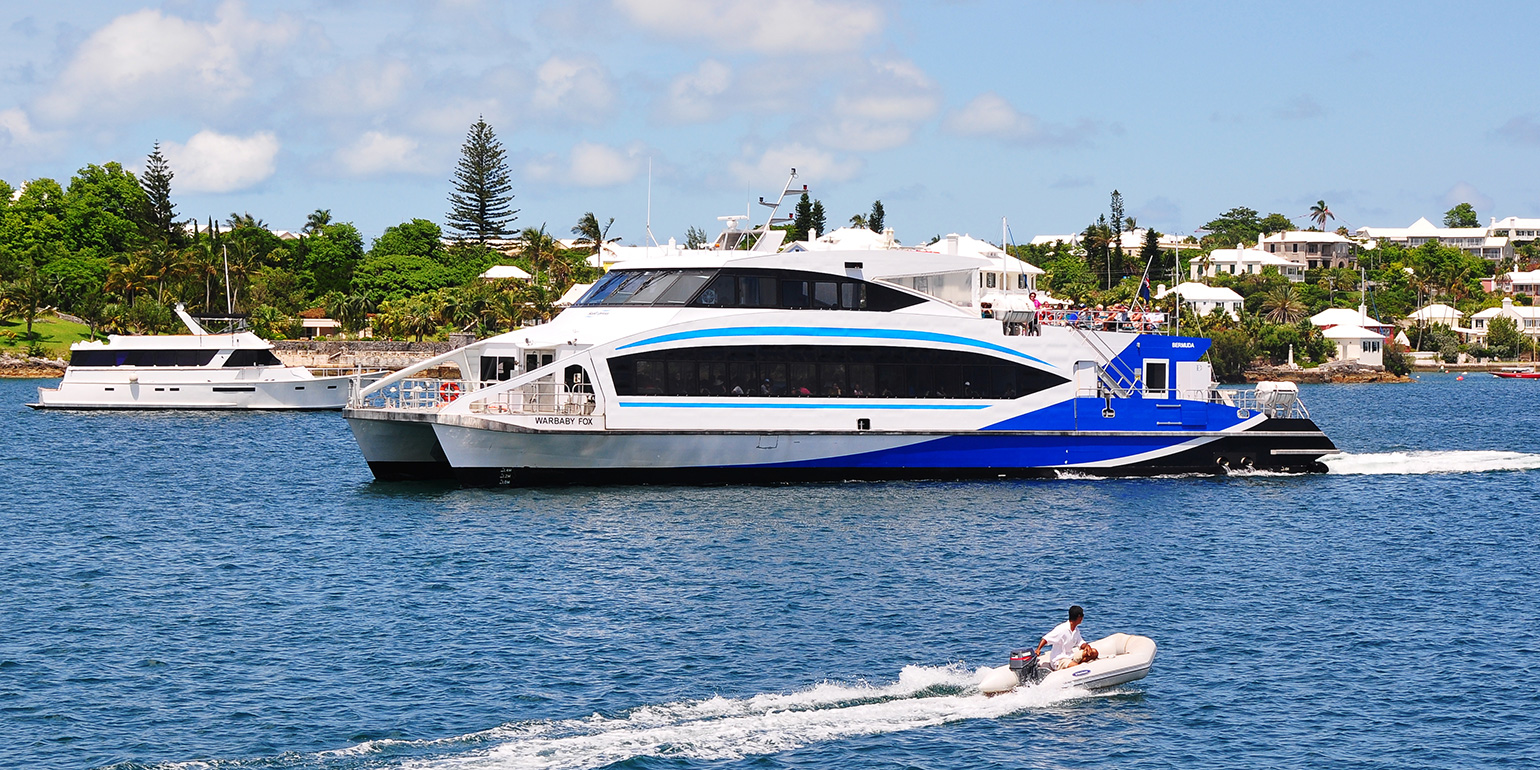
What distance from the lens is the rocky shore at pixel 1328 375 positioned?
107875mm

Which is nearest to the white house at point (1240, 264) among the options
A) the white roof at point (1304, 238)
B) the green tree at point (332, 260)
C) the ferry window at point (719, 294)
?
the white roof at point (1304, 238)

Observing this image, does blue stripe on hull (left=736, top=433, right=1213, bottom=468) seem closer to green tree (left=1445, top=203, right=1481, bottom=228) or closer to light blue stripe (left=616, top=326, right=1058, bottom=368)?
light blue stripe (left=616, top=326, right=1058, bottom=368)

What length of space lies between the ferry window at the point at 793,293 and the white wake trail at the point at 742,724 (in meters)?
15.3

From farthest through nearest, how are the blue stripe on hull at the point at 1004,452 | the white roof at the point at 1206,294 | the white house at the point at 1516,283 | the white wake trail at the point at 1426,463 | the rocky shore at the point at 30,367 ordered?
the white house at the point at 1516,283 < the white roof at the point at 1206,294 < the rocky shore at the point at 30,367 < the white wake trail at the point at 1426,463 < the blue stripe on hull at the point at 1004,452

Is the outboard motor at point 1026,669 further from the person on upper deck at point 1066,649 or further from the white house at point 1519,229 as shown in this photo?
the white house at point 1519,229

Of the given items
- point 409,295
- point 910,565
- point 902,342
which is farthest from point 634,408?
point 409,295

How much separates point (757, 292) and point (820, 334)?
1.74 meters

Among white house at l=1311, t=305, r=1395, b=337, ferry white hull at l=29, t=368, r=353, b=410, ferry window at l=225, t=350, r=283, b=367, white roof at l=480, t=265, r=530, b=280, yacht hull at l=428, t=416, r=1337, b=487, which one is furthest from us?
white house at l=1311, t=305, r=1395, b=337

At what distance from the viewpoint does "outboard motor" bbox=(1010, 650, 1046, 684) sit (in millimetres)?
16547

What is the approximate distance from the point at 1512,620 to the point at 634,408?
16784 mm

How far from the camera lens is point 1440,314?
447 feet

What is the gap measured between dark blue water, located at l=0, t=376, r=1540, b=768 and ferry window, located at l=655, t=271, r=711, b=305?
4263 mm

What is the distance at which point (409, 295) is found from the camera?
9994 centimetres

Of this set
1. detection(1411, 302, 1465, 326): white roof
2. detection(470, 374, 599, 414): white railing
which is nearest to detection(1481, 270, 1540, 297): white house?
detection(1411, 302, 1465, 326): white roof
